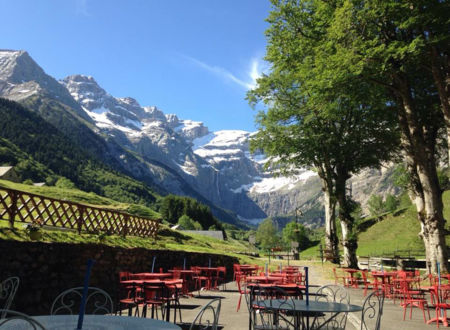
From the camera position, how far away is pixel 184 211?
147 m

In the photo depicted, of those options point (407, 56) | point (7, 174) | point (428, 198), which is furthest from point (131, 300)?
point (7, 174)

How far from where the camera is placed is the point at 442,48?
54.5ft

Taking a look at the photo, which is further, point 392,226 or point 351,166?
point 392,226

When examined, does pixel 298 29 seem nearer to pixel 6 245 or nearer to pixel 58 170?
pixel 6 245

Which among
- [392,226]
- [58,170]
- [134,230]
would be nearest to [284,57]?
[134,230]

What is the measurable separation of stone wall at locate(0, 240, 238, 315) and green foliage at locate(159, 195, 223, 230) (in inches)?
5187

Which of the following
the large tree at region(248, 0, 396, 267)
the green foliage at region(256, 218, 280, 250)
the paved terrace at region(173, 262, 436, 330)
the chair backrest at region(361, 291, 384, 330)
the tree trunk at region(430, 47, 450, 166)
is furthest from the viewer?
the green foliage at region(256, 218, 280, 250)

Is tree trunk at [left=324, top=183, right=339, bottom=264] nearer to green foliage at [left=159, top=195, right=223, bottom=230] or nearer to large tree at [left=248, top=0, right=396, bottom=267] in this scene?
large tree at [left=248, top=0, right=396, bottom=267]

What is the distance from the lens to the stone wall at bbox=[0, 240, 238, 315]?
9867 millimetres

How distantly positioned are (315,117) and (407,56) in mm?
6836

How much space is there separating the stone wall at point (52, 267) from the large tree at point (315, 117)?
1253cm

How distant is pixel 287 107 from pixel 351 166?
658cm

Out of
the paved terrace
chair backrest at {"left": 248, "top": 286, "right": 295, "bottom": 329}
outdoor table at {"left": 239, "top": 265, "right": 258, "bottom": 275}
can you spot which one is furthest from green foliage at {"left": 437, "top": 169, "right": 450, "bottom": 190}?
chair backrest at {"left": 248, "top": 286, "right": 295, "bottom": 329}

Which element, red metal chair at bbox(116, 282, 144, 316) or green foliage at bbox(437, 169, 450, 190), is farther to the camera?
green foliage at bbox(437, 169, 450, 190)
